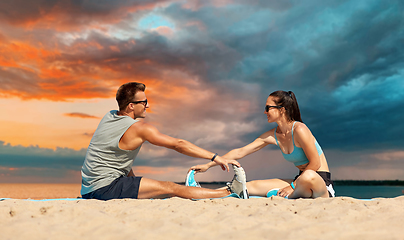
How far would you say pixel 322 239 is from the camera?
2332mm

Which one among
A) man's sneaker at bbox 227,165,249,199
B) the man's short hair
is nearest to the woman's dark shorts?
man's sneaker at bbox 227,165,249,199

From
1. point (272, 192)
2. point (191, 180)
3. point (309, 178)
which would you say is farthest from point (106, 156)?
point (309, 178)

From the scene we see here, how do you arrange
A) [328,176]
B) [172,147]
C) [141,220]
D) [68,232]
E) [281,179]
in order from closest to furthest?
[68,232], [141,220], [172,147], [328,176], [281,179]

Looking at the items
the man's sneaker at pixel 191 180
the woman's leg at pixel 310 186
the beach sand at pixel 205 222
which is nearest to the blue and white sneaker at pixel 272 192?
the woman's leg at pixel 310 186

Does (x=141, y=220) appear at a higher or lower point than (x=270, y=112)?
lower

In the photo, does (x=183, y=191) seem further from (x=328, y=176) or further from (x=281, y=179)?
(x=328, y=176)

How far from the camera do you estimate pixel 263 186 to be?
5.42 meters

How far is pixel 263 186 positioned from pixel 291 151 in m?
0.84

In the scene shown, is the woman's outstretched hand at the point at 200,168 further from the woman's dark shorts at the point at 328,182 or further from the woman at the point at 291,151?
the woman's dark shorts at the point at 328,182

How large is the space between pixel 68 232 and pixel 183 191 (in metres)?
2.30

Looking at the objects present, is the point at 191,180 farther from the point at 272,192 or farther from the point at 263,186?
the point at 272,192

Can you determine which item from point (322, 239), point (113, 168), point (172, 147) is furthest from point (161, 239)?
point (113, 168)

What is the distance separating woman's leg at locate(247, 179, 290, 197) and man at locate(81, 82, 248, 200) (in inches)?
31.5

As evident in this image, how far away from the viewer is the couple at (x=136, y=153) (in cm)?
448
